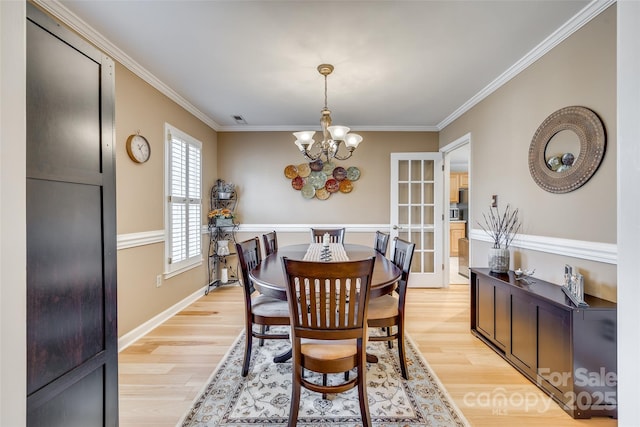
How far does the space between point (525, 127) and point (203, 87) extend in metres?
3.16

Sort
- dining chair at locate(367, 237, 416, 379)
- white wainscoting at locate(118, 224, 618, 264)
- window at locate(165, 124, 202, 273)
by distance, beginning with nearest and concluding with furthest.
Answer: white wainscoting at locate(118, 224, 618, 264) → dining chair at locate(367, 237, 416, 379) → window at locate(165, 124, 202, 273)

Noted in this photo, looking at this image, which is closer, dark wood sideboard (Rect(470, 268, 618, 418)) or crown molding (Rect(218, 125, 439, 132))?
dark wood sideboard (Rect(470, 268, 618, 418))

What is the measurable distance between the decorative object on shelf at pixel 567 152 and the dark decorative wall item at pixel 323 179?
248 cm

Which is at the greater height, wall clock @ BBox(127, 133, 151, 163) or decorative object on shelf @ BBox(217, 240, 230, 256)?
wall clock @ BBox(127, 133, 151, 163)

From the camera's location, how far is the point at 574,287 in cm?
179

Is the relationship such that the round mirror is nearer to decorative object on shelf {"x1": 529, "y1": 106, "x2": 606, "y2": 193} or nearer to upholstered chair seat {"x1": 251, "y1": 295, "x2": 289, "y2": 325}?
decorative object on shelf {"x1": 529, "y1": 106, "x2": 606, "y2": 193}

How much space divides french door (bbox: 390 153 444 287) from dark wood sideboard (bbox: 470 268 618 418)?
84.4 inches

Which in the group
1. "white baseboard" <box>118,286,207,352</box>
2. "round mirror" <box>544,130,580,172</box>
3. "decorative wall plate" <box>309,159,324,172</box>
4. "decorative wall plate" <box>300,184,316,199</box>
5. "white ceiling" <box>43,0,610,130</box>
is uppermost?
"white ceiling" <box>43,0,610,130</box>

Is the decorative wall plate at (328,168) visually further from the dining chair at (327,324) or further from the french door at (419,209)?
the dining chair at (327,324)

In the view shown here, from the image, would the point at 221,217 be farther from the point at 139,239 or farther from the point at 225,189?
the point at 139,239

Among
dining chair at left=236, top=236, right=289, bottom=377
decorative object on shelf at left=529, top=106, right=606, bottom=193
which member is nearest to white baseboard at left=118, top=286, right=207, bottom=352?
dining chair at left=236, top=236, right=289, bottom=377

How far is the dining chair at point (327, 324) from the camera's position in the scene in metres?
1.42

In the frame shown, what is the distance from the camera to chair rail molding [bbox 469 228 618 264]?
1743mm

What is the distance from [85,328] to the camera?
1004 millimetres
